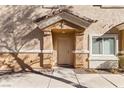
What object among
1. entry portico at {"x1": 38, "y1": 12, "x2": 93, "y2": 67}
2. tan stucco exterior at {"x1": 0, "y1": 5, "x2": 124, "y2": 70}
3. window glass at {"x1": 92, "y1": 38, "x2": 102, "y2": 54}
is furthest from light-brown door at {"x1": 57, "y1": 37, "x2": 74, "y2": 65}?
window glass at {"x1": 92, "y1": 38, "x2": 102, "y2": 54}

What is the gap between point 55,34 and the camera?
69.5 ft

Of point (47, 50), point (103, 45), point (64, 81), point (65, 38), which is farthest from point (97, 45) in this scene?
point (64, 81)

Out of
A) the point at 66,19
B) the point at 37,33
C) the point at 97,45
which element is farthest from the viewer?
the point at 97,45

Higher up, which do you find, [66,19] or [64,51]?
[66,19]

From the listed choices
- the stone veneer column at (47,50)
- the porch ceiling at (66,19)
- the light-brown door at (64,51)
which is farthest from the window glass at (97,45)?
the stone veneer column at (47,50)

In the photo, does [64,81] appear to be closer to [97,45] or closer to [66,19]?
[66,19]

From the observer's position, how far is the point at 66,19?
1947cm

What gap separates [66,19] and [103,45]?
134 inches

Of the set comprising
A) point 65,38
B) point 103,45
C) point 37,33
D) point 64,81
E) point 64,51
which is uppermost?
point 37,33

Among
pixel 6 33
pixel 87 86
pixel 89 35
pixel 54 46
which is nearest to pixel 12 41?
pixel 6 33

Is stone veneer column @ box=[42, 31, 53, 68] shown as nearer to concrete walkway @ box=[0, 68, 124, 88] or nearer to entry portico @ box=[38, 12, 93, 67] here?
entry portico @ box=[38, 12, 93, 67]

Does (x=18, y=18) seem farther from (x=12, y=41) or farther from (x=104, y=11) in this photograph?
(x=104, y=11)

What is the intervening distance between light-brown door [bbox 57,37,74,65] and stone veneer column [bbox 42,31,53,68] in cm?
151
